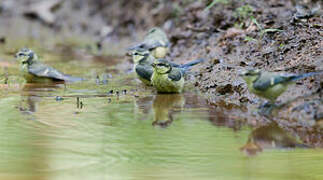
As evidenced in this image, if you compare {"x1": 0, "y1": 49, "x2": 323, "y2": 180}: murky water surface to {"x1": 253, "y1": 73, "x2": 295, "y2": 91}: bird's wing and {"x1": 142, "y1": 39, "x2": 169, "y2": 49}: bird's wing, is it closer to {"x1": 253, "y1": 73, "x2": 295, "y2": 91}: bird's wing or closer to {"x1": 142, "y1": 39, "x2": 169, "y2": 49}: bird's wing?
{"x1": 253, "y1": 73, "x2": 295, "y2": 91}: bird's wing

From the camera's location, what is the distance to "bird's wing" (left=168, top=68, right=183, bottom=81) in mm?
6458

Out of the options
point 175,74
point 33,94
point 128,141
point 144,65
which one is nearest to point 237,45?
point 144,65

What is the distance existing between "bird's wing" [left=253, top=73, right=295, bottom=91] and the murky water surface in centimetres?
41

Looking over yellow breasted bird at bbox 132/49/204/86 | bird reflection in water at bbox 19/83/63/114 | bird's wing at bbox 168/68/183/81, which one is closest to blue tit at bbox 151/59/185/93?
bird's wing at bbox 168/68/183/81

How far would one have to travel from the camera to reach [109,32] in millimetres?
13461

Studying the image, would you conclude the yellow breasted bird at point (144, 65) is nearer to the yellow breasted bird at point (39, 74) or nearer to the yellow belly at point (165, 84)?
the yellow belly at point (165, 84)

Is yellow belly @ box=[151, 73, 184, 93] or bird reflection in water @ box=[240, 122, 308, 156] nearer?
bird reflection in water @ box=[240, 122, 308, 156]

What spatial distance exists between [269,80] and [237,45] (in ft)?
8.97

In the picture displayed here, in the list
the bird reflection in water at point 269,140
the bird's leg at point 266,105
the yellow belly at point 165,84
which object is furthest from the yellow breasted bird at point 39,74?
the bird reflection in water at point 269,140

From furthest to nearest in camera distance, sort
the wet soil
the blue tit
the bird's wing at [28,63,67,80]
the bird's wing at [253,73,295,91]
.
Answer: the bird's wing at [28,63,67,80] < the blue tit < the wet soil < the bird's wing at [253,73,295,91]

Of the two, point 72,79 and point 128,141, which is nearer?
point 128,141

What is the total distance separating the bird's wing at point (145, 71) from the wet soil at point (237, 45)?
57 centimetres

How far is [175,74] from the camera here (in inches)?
257

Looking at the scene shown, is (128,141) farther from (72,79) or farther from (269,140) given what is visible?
(72,79)
